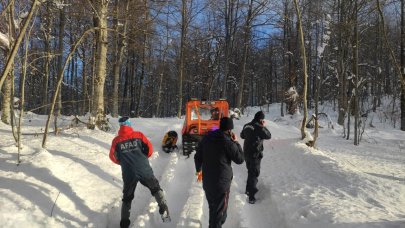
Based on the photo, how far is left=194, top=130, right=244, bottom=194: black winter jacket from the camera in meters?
5.87

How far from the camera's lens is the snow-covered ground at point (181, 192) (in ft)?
20.5

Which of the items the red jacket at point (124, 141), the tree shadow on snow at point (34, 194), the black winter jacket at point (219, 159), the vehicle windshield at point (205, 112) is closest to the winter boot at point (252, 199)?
the black winter jacket at point (219, 159)

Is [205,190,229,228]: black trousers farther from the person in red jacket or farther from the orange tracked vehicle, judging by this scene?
the orange tracked vehicle

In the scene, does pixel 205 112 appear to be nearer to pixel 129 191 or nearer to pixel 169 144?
pixel 169 144

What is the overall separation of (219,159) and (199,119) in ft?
23.8

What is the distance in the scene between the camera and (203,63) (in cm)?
4250

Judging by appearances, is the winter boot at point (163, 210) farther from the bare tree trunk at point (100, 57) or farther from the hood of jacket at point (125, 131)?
the bare tree trunk at point (100, 57)

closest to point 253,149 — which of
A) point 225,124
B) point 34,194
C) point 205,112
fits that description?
point 225,124

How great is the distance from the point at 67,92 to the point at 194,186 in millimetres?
48179

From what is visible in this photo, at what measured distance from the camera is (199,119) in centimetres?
1312

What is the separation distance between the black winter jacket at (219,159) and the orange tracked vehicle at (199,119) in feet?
20.2

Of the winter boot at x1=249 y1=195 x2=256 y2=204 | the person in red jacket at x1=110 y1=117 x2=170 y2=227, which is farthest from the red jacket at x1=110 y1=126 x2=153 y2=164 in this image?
the winter boot at x1=249 y1=195 x2=256 y2=204

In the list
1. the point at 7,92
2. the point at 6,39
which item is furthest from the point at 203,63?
the point at 6,39

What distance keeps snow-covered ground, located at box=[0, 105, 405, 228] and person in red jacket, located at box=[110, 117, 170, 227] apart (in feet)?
0.95
